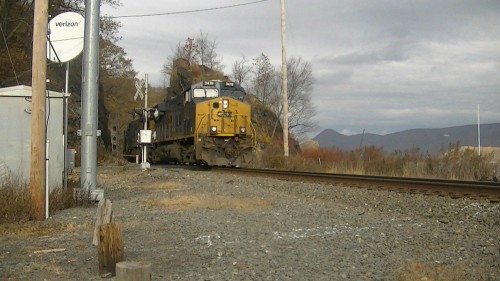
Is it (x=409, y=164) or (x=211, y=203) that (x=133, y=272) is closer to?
(x=211, y=203)

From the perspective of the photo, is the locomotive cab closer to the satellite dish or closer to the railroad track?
the railroad track

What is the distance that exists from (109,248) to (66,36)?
276 inches

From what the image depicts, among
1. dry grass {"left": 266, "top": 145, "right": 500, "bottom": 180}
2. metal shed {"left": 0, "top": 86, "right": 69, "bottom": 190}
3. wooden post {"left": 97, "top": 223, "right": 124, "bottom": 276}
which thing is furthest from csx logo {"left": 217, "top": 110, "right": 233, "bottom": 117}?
wooden post {"left": 97, "top": 223, "right": 124, "bottom": 276}

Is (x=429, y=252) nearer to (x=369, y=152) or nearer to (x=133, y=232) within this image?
(x=133, y=232)

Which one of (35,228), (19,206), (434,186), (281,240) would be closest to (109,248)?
(281,240)

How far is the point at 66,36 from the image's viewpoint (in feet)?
35.5

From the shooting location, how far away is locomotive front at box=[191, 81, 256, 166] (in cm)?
2088

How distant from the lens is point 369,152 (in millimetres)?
23984

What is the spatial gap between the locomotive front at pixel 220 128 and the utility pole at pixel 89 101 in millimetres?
10022

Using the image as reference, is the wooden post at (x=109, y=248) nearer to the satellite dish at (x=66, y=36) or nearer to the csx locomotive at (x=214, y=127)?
the satellite dish at (x=66, y=36)

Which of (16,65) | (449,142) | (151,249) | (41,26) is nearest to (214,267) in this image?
(151,249)

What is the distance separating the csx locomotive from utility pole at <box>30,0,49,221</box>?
12.3 metres

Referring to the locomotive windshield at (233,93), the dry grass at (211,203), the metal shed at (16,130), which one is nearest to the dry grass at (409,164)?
the locomotive windshield at (233,93)

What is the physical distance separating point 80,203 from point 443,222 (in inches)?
267
